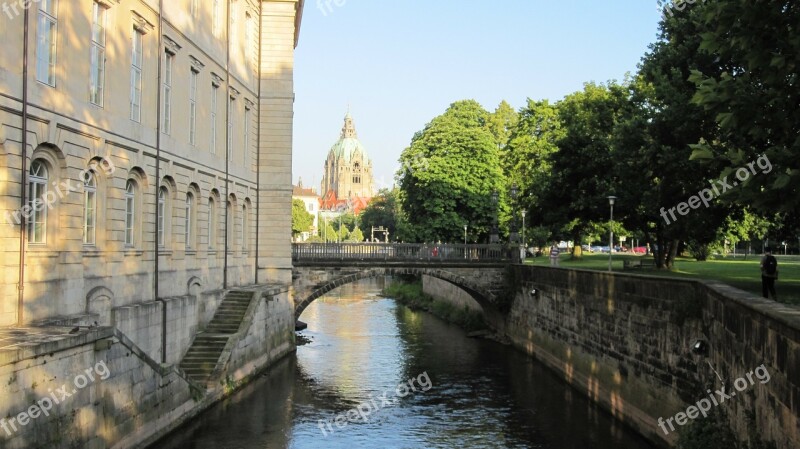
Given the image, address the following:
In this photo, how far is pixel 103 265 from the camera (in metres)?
18.8

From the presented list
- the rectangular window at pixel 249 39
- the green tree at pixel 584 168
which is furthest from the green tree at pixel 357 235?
the rectangular window at pixel 249 39

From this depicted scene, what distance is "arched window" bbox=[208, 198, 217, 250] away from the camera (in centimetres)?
2744

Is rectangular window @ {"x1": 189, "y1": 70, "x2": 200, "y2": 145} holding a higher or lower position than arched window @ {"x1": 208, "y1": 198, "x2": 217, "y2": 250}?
higher

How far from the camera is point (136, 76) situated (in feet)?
67.6

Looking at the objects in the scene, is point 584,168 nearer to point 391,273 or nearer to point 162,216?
point 391,273

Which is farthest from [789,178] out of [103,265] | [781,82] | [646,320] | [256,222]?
[256,222]

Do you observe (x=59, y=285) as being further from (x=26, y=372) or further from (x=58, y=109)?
(x=26, y=372)

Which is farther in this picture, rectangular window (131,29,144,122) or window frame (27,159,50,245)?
rectangular window (131,29,144,122)

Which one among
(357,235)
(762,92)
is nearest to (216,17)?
(762,92)

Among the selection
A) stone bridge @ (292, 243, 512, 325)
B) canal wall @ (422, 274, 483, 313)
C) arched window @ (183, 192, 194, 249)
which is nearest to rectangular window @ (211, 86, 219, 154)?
arched window @ (183, 192, 194, 249)

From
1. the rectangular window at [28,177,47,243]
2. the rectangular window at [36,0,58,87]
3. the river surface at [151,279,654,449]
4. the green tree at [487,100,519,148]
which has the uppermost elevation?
the green tree at [487,100,519,148]

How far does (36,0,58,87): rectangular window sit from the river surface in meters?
8.00

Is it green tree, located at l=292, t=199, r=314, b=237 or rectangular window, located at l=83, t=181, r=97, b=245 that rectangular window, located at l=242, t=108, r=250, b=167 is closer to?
rectangular window, located at l=83, t=181, r=97, b=245

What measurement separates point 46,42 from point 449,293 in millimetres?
40287
